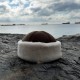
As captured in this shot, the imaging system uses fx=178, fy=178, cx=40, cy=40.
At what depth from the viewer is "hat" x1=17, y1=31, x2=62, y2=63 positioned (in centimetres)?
232

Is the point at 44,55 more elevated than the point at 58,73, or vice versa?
the point at 44,55

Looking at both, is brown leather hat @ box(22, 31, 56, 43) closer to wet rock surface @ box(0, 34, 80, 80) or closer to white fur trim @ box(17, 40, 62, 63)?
white fur trim @ box(17, 40, 62, 63)

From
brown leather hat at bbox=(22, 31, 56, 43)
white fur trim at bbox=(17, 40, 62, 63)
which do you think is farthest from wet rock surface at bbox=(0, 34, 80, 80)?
brown leather hat at bbox=(22, 31, 56, 43)

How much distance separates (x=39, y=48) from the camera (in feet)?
7.60

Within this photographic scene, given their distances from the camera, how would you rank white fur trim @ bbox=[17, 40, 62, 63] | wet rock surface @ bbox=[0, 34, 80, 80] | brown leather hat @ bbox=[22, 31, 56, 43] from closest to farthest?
wet rock surface @ bbox=[0, 34, 80, 80] → white fur trim @ bbox=[17, 40, 62, 63] → brown leather hat @ bbox=[22, 31, 56, 43]

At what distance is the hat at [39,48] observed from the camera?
232 centimetres

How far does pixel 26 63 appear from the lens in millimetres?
2420

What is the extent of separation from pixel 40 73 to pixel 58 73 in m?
0.22

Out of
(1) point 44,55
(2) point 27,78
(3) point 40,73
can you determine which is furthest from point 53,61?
(2) point 27,78

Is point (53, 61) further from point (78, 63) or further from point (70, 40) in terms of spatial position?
point (70, 40)

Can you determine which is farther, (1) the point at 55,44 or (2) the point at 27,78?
(1) the point at 55,44

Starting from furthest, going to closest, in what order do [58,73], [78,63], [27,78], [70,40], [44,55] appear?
[70,40] < [78,63] < [44,55] < [58,73] < [27,78]

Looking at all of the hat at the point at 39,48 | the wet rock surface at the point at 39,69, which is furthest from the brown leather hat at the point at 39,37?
the wet rock surface at the point at 39,69

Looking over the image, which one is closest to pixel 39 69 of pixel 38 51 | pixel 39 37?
pixel 38 51
